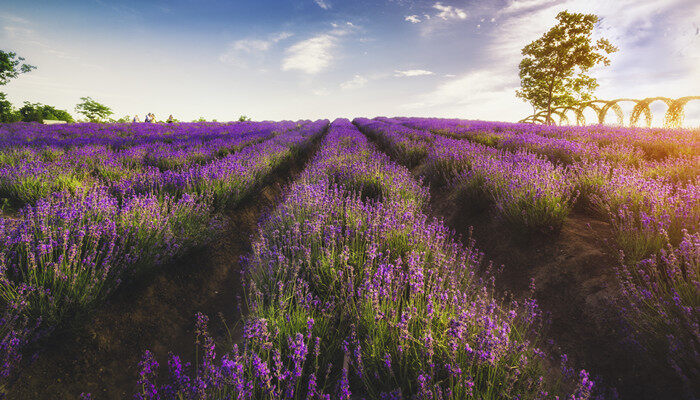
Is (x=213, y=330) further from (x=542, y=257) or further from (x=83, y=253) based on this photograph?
(x=542, y=257)

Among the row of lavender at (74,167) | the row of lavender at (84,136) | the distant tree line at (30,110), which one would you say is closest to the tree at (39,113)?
the distant tree line at (30,110)

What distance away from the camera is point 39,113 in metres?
33.7

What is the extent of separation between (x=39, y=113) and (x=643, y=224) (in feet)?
168

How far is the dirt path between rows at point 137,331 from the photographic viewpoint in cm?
173

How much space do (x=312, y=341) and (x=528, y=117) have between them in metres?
32.4

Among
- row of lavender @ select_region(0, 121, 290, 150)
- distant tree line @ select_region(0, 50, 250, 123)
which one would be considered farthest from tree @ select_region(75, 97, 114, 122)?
row of lavender @ select_region(0, 121, 290, 150)

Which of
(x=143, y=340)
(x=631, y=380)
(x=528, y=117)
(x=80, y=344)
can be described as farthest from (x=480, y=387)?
(x=528, y=117)

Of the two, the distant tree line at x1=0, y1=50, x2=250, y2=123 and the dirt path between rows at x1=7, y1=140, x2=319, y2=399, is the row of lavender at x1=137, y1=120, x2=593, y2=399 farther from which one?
the distant tree line at x1=0, y1=50, x2=250, y2=123

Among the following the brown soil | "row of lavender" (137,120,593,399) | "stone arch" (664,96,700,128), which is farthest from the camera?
"stone arch" (664,96,700,128)

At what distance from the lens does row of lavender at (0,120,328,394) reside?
171 centimetres

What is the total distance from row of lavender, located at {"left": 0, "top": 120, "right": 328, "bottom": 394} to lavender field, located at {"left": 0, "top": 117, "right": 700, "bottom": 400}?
0.06 feet

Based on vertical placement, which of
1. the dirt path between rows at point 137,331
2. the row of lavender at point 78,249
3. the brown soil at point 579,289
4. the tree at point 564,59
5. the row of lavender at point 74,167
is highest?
the tree at point 564,59

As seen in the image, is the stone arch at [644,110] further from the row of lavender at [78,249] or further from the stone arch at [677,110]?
the row of lavender at [78,249]

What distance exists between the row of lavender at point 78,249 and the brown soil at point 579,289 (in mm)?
3153
